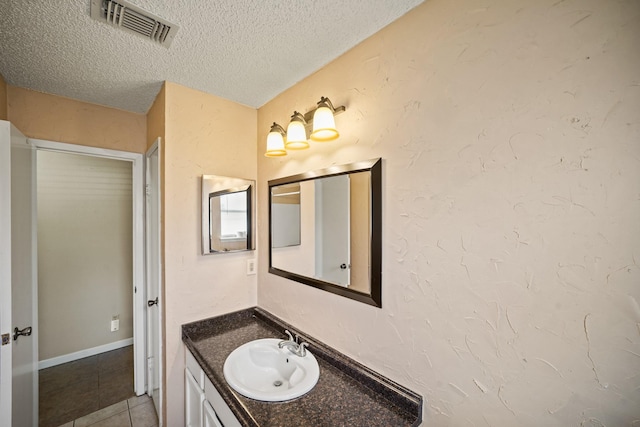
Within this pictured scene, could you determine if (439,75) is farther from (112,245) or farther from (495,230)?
(112,245)

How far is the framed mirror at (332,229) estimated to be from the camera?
3.71 feet

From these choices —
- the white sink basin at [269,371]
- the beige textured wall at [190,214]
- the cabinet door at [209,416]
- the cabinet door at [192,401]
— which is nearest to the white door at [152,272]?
the beige textured wall at [190,214]

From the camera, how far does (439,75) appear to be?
3.03 feet

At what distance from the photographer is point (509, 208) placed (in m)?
0.76

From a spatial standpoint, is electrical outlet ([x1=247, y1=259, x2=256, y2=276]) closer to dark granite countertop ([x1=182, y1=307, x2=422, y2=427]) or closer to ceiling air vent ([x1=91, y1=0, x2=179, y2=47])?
dark granite countertop ([x1=182, y1=307, x2=422, y2=427])

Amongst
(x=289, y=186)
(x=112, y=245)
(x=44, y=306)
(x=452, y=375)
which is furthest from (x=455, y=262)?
(x=44, y=306)

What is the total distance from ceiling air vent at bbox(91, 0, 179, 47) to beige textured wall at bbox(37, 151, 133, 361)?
7.71 ft

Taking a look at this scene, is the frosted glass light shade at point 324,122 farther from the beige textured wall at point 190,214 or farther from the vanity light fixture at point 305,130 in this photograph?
the beige textured wall at point 190,214

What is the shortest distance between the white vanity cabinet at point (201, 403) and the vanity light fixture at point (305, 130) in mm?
1271

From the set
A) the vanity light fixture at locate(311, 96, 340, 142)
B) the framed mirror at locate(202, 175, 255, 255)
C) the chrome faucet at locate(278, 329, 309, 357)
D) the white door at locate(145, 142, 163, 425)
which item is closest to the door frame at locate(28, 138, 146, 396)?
the white door at locate(145, 142, 163, 425)

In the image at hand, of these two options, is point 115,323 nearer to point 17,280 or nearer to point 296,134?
point 17,280

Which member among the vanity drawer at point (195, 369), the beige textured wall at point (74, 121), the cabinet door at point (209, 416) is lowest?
the cabinet door at point (209, 416)

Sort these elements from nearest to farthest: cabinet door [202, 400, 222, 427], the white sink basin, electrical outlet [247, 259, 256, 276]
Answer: the white sink basin → cabinet door [202, 400, 222, 427] → electrical outlet [247, 259, 256, 276]

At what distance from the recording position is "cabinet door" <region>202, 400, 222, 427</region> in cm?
120
